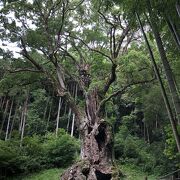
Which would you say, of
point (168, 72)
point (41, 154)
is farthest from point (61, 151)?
point (168, 72)

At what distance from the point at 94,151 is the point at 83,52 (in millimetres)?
5295

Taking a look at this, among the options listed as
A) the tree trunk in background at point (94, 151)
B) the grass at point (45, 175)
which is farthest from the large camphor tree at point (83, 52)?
the grass at point (45, 175)

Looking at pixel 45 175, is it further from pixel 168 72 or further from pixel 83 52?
pixel 168 72

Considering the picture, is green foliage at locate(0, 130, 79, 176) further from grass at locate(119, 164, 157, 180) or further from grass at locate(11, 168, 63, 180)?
grass at locate(119, 164, 157, 180)

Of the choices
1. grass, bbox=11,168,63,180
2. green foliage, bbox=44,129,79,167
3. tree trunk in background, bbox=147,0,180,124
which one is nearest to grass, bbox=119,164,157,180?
green foliage, bbox=44,129,79,167

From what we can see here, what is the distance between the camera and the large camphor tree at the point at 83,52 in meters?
8.46

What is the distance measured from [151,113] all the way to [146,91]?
4.19 ft

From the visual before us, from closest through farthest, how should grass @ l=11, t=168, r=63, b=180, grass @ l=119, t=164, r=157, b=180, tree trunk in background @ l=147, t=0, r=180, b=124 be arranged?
tree trunk in background @ l=147, t=0, r=180, b=124
grass @ l=11, t=168, r=63, b=180
grass @ l=119, t=164, r=157, b=180

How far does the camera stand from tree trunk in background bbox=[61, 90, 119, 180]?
7801 millimetres

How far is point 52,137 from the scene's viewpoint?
1478 cm

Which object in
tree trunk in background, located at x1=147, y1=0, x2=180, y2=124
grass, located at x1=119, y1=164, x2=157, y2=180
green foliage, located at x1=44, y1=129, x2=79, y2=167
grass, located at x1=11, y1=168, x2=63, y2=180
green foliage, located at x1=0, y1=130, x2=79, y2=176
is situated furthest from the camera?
green foliage, located at x1=44, y1=129, x2=79, y2=167

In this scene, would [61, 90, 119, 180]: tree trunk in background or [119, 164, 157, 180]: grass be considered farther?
[119, 164, 157, 180]: grass

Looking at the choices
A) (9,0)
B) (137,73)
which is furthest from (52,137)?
(9,0)

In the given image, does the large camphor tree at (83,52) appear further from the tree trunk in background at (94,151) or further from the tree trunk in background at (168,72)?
the tree trunk in background at (168,72)
